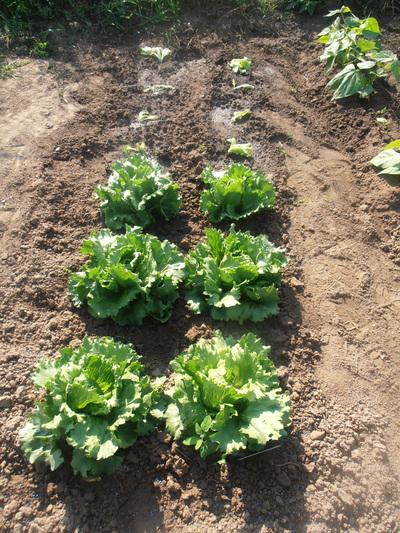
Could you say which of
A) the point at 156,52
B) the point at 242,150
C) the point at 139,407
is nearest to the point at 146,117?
the point at 242,150

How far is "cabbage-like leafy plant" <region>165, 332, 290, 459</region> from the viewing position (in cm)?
381

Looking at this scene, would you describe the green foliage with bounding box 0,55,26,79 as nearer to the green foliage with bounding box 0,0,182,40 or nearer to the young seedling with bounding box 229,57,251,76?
the green foliage with bounding box 0,0,182,40

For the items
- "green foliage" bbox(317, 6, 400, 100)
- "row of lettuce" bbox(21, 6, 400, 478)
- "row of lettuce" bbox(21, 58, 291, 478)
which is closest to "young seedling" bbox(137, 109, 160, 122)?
"row of lettuce" bbox(21, 6, 400, 478)

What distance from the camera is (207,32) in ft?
29.8

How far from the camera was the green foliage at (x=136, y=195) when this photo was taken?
5684mm

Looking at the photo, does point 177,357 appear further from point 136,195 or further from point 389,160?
point 389,160

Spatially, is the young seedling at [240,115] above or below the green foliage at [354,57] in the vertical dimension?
below

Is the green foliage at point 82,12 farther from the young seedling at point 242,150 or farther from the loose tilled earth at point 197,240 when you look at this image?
the young seedling at point 242,150

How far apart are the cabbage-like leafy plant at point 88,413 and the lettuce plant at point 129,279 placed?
775 millimetres

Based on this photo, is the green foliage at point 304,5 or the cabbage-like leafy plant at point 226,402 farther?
the green foliage at point 304,5

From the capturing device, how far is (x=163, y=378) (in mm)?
4453

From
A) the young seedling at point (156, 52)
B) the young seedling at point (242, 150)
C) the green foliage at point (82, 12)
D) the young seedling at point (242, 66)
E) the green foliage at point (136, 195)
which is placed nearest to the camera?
the green foliage at point (136, 195)

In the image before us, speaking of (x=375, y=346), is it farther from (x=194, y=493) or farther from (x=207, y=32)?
(x=207, y=32)

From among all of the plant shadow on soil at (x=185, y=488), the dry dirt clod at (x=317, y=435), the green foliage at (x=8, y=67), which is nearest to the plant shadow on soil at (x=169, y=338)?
the plant shadow on soil at (x=185, y=488)
